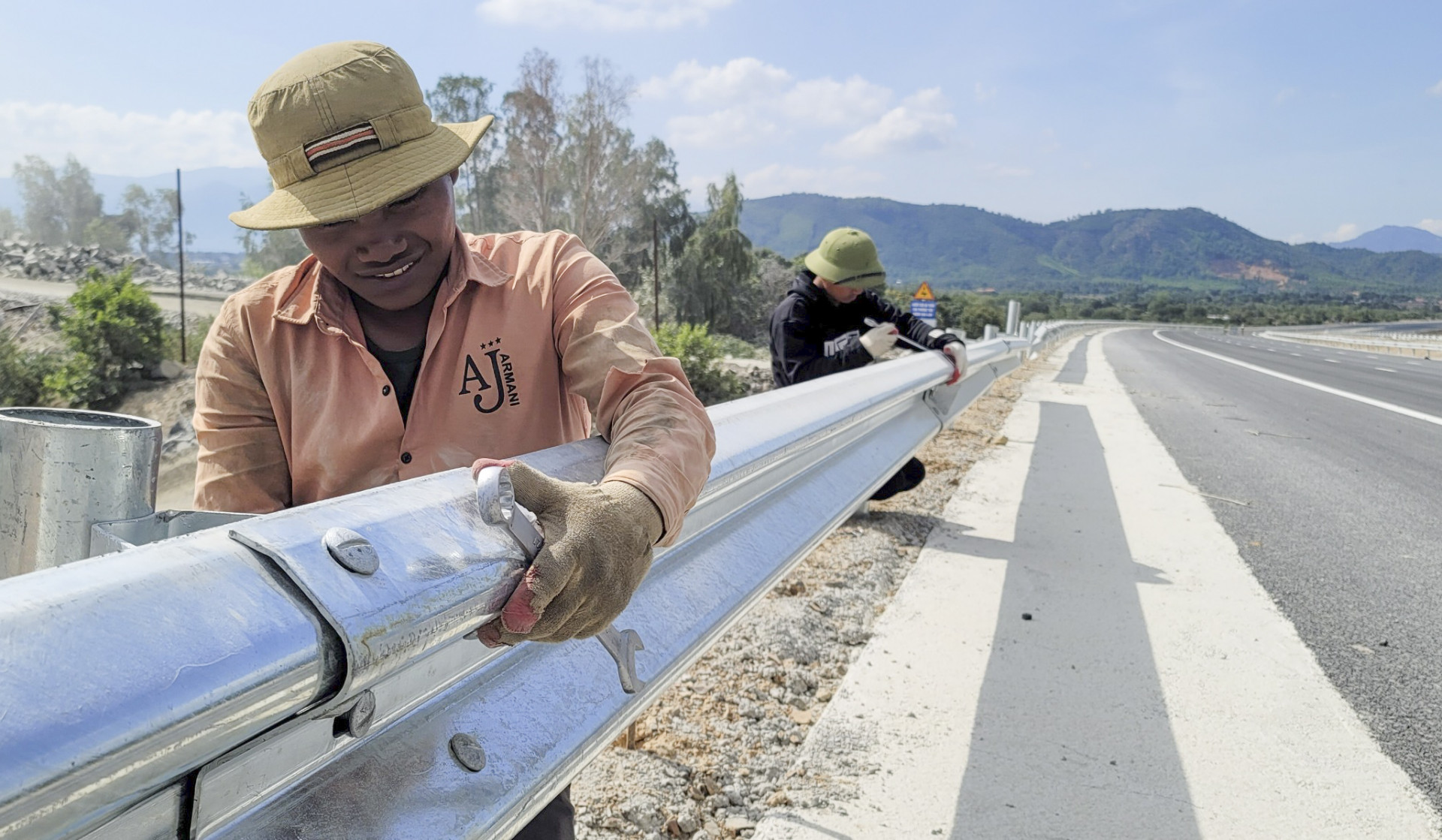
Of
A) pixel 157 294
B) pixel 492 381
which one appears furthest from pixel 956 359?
pixel 157 294

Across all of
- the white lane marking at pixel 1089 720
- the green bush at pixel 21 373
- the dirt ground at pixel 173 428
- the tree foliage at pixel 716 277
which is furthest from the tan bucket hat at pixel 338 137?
the tree foliage at pixel 716 277

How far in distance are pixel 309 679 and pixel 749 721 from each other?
1.85 m

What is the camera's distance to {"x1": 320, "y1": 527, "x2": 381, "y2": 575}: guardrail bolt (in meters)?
0.86

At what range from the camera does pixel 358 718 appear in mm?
1020

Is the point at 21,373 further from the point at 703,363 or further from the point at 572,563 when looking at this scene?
the point at 572,563

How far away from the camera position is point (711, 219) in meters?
48.2

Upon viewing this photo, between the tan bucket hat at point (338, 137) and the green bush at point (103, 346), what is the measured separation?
2322 cm

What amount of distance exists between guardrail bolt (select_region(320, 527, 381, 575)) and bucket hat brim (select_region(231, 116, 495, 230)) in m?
1.02

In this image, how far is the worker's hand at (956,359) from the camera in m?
4.93

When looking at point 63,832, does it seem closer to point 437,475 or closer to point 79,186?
point 437,475

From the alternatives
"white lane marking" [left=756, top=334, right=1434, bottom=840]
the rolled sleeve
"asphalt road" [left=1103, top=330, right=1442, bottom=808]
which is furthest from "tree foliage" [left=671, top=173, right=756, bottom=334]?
the rolled sleeve

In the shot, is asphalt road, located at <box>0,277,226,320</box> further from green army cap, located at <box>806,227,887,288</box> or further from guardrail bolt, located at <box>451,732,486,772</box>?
guardrail bolt, located at <box>451,732,486,772</box>

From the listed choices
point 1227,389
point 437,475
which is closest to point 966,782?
point 437,475

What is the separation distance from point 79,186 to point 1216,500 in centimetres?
7060
